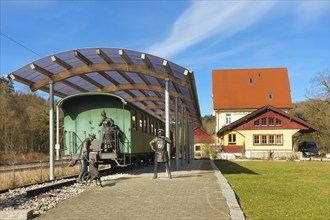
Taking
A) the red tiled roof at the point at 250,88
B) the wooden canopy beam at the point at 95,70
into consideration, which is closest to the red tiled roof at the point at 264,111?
the red tiled roof at the point at 250,88

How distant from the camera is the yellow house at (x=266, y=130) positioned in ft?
151

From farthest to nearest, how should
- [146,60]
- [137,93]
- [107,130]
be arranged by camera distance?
[137,93] < [107,130] < [146,60]

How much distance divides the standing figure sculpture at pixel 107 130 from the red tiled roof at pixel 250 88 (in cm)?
4275

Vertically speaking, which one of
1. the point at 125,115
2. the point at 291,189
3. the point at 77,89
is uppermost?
the point at 77,89

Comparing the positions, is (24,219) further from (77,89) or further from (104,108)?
(77,89)

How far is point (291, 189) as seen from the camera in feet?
43.9

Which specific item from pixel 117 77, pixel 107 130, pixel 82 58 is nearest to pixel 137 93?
pixel 117 77

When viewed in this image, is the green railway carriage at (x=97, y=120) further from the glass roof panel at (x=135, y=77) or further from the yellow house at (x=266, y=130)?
the yellow house at (x=266, y=130)

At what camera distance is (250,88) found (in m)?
62.7

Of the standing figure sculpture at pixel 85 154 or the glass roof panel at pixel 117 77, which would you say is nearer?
the standing figure sculpture at pixel 85 154

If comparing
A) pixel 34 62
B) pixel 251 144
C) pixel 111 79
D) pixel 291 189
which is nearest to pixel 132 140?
pixel 111 79

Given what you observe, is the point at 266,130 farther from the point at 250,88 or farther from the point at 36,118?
the point at 36,118

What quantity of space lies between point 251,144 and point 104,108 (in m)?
31.8

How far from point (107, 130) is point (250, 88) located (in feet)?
159
